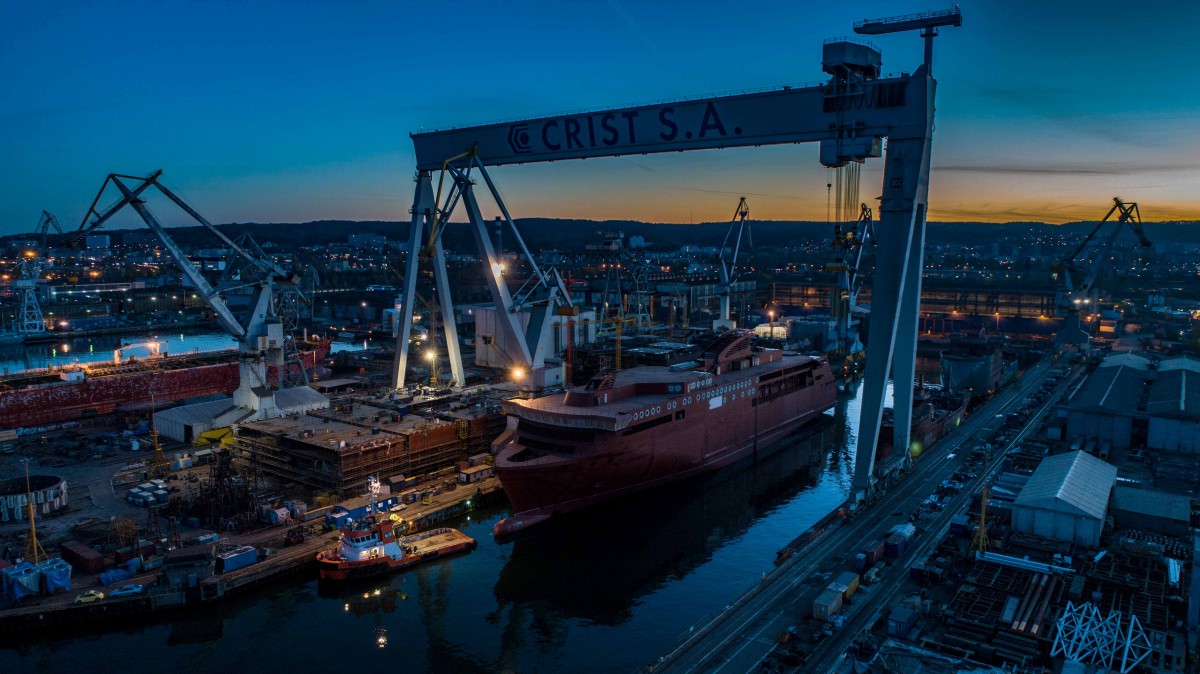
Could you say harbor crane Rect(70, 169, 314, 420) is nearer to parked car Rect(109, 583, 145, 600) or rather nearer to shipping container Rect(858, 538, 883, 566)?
parked car Rect(109, 583, 145, 600)

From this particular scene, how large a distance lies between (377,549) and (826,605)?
1345 cm

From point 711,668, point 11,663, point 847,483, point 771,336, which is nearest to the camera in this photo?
point 711,668

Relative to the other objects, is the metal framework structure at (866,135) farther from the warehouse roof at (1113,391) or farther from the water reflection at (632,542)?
the warehouse roof at (1113,391)

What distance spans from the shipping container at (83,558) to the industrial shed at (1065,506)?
27124mm

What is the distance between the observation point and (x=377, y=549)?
73.7 ft

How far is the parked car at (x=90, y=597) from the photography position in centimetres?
1922

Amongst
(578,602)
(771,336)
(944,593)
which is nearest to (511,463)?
(578,602)

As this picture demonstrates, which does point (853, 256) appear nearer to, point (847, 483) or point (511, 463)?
point (847, 483)

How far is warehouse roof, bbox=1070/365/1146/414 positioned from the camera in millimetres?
32375

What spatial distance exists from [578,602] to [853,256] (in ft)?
195

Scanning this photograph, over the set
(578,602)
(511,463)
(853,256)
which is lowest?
(578,602)

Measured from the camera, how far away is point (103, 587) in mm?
20141

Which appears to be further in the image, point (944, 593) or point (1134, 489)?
point (1134, 489)

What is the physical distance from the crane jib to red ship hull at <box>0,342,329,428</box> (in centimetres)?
2224
